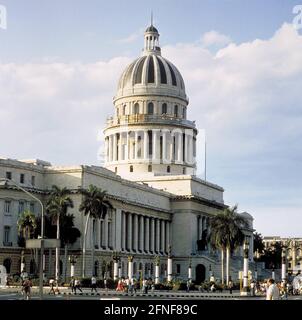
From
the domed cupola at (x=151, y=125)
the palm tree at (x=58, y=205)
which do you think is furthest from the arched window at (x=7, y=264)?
the domed cupola at (x=151, y=125)

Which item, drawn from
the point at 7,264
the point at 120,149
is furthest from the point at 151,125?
the point at 7,264

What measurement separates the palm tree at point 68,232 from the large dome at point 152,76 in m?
53.3

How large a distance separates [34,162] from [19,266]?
1569 centimetres

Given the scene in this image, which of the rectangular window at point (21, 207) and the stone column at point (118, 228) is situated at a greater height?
the rectangular window at point (21, 207)

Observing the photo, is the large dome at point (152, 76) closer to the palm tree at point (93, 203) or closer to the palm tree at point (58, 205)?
the palm tree at point (93, 203)

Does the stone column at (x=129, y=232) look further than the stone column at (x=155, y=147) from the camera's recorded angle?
No

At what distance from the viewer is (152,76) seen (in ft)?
480

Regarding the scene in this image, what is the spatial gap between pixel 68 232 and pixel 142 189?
29.3 m

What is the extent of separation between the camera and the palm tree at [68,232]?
309 ft

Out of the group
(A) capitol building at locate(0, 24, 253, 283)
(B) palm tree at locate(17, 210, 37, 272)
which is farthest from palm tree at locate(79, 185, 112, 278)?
(B) palm tree at locate(17, 210, 37, 272)

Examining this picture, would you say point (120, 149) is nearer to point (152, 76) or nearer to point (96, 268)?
point (152, 76)
